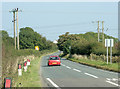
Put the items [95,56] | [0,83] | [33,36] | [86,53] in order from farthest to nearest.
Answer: [33,36] < [86,53] < [95,56] < [0,83]

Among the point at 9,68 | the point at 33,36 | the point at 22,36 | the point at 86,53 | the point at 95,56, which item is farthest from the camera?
the point at 33,36

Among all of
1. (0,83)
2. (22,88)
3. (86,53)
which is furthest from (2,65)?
(86,53)

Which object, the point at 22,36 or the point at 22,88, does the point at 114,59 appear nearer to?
A: the point at 22,88

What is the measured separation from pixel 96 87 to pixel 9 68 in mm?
7762

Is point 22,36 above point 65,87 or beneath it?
above

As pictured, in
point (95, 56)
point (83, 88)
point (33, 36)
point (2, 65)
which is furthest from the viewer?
point (33, 36)

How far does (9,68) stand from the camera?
54.2 feet

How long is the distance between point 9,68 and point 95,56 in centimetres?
2682

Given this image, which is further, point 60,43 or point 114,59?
point 60,43

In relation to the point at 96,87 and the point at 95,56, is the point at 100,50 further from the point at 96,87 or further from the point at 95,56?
the point at 96,87

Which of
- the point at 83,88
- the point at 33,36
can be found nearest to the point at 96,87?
the point at 83,88

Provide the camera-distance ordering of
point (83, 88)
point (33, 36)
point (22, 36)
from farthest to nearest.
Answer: point (33, 36) → point (22, 36) → point (83, 88)

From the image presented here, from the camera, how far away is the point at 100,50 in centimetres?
4244

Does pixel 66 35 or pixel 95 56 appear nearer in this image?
pixel 95 56
